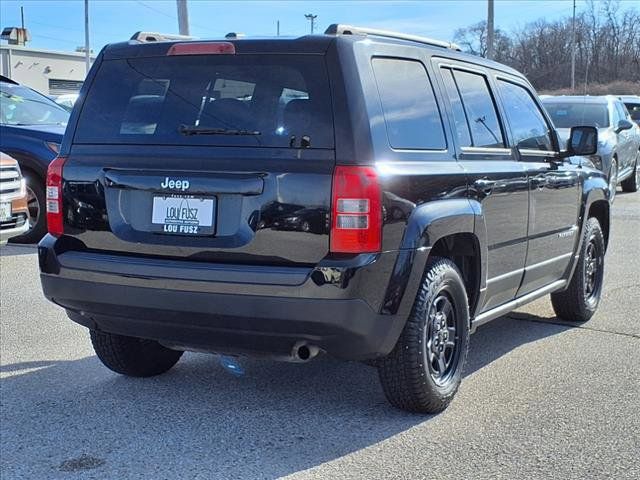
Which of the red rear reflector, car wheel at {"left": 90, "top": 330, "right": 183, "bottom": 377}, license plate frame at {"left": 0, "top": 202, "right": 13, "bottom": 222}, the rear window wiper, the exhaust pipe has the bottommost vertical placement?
car wheel at {"left": 90, "top": 330, "right": 183, "bottom": 377}

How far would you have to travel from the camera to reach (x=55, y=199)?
4355 millimetres

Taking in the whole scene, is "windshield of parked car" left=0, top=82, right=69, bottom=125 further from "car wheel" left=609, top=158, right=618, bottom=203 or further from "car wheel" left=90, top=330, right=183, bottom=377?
"car wheel" left=609, top=158, right=618, bottom=203

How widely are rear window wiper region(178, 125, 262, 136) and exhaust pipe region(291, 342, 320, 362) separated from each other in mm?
990

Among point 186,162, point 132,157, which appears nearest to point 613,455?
point 186,162

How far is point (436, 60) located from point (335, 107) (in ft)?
3.66

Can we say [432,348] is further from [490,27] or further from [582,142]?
[490,27]

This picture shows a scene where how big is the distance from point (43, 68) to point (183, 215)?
148ft

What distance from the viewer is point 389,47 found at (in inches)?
166

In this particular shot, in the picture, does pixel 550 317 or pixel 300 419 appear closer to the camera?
pixel 300 419

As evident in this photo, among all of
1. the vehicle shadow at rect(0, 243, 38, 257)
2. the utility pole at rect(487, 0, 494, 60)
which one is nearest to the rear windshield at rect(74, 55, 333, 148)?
the vehicle shadow at rect(0, 243, 38, 257)

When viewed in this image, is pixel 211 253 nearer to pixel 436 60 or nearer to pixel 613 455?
pixel 436 60

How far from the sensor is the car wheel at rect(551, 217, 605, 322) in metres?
6.31

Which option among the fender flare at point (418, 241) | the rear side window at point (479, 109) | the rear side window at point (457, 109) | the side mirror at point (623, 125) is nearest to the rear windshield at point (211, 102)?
the fender flare at point (418, 241)

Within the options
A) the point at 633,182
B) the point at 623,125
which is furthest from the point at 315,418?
the point at 633,182
